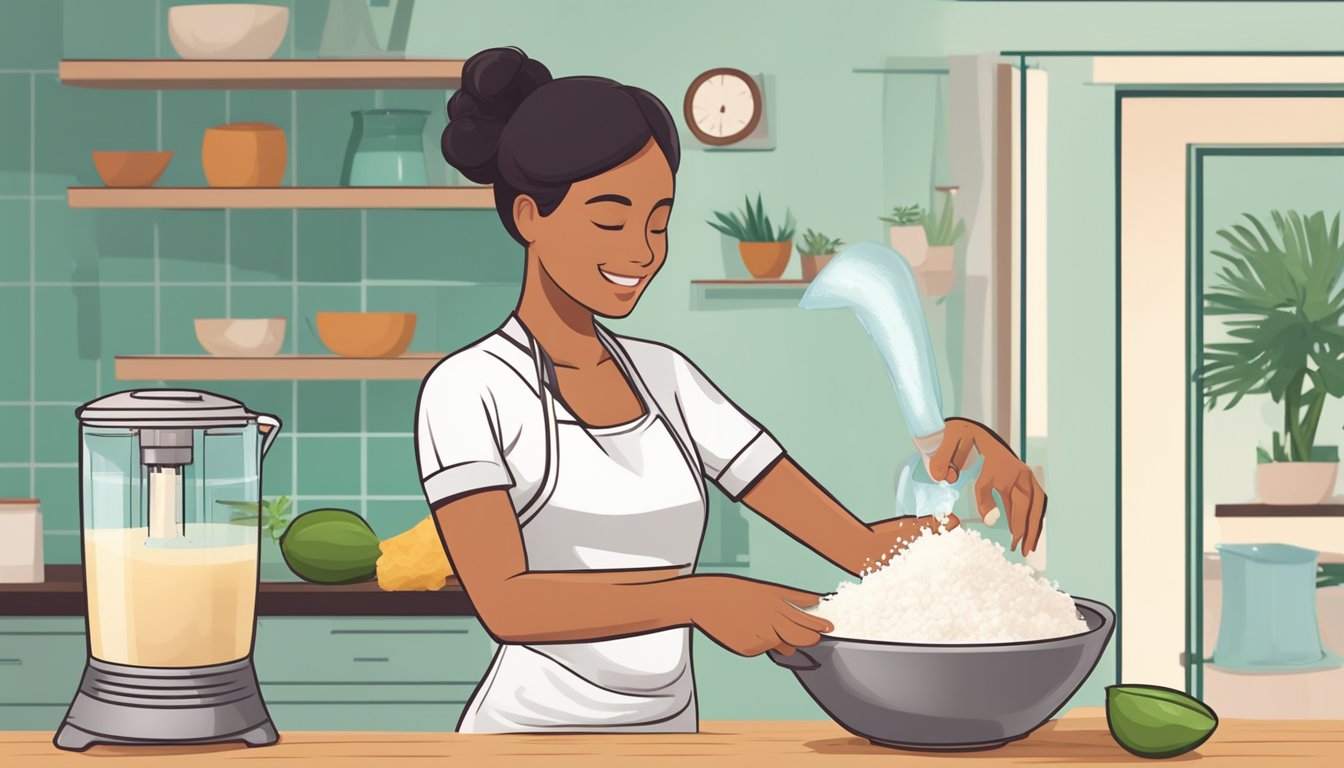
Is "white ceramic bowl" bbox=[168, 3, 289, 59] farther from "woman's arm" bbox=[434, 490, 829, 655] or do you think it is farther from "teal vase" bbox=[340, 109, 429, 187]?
"woman's arm" bbox=[434, 490, 829, 655]

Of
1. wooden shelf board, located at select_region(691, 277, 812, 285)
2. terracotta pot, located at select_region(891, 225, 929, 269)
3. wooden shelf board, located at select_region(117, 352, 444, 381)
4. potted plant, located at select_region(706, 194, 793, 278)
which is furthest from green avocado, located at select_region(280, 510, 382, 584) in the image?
terracotta pot, located at select_region(891, 225, 929, 269)

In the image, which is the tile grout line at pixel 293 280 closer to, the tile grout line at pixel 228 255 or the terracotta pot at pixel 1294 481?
the tile grout line at pixel 228 255

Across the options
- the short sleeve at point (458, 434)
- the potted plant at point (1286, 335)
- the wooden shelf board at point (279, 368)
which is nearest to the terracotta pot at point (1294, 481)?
the potted plant at point (1286, 335)

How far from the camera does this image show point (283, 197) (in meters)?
3.38

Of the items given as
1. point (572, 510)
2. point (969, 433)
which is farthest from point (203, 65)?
point (969, 433)

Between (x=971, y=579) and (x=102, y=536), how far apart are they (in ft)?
2.93

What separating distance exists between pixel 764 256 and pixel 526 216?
1.95 meters

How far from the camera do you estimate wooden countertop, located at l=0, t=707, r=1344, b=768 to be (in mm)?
1407

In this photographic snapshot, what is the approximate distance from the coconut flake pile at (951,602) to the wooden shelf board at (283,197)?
2043mm

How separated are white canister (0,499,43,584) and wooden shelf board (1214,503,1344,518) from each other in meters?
2.83

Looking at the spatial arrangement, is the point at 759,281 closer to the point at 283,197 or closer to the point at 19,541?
the point at 283,197

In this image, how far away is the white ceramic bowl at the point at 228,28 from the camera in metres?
3.40

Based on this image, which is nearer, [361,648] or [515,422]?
[515,422]

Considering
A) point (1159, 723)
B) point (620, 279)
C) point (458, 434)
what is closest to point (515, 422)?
point (458, 434)
